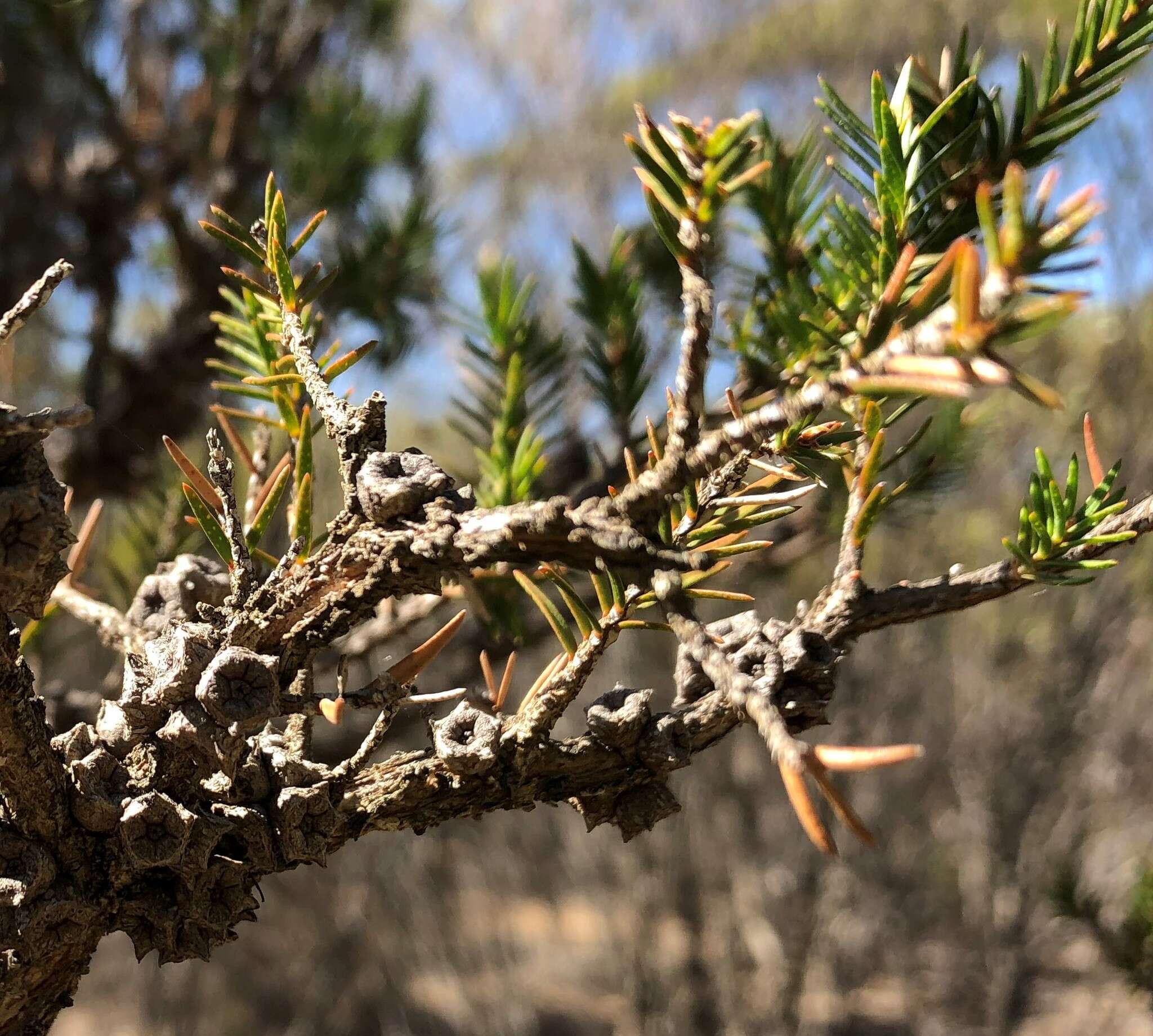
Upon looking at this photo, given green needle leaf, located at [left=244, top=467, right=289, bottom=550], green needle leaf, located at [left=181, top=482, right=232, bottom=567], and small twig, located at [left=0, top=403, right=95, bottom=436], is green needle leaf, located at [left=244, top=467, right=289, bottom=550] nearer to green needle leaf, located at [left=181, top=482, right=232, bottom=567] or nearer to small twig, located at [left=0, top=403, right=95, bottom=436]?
green needle leaf, located at [left=181, top=482, right=232, bottom=567]

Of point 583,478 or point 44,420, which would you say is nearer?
point 44,420

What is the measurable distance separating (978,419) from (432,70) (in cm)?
320

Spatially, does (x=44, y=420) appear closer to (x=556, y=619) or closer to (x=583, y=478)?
(x=556, y=619)

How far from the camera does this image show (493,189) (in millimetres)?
3395

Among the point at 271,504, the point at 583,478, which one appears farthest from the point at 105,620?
the point at 583,478

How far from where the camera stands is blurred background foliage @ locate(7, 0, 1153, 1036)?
0.68m

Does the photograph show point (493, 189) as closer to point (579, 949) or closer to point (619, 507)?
point (579, 949)

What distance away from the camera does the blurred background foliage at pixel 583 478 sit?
68 centimetres

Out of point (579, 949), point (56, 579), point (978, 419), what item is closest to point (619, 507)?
point (56, 579)

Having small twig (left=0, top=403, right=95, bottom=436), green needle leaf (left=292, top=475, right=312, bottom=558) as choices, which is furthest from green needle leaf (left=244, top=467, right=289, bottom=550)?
small twig (left=0, top=403, right=95, bottom=436)

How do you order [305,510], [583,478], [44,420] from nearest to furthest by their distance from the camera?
[44,420], [305,510], [583,478]

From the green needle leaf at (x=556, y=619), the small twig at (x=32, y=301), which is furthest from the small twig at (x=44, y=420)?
the green needle leaf at (x=556, y=619)

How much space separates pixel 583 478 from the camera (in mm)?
615

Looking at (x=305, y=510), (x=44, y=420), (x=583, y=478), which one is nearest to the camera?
(x=44, y=420)
